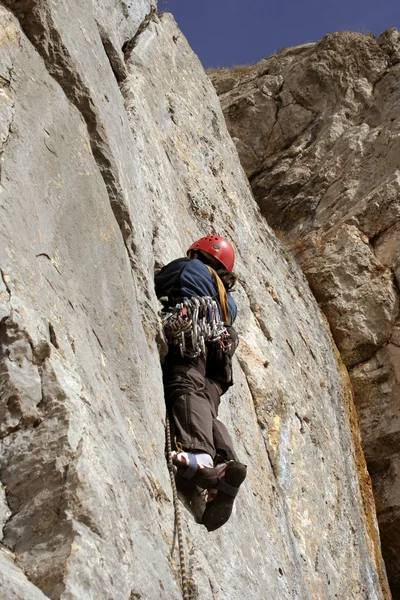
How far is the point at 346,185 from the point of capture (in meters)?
13.6

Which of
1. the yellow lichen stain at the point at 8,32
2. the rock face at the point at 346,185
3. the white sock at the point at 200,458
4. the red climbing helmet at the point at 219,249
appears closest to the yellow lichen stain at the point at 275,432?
the red climbing helmet at the point at 219,249

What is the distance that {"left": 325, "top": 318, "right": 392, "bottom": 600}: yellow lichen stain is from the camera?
30.1ft

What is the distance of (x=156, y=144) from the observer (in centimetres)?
775

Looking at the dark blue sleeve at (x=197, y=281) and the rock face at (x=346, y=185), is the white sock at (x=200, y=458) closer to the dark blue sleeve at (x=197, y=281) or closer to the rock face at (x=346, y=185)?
the dark blue sleeve at (x=197, y=281)

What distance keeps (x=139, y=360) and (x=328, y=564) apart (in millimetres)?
3890

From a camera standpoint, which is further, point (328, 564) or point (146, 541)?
point (328, 564)

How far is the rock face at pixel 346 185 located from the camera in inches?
425

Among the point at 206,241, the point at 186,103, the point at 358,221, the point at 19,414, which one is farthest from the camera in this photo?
the point at 358,221

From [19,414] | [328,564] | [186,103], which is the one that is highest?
[186,103]

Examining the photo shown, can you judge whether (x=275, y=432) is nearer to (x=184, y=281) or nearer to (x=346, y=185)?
(x=184, y=281)

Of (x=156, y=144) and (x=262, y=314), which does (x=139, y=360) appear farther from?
(x=262, y=314)

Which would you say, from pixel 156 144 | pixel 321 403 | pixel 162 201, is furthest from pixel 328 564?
pixel 156 144

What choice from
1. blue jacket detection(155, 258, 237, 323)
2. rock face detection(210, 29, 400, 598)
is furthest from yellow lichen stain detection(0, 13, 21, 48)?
rock face detection(210, 29, 400, 598)

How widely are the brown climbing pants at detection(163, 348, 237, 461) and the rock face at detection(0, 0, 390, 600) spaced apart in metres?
0.26
